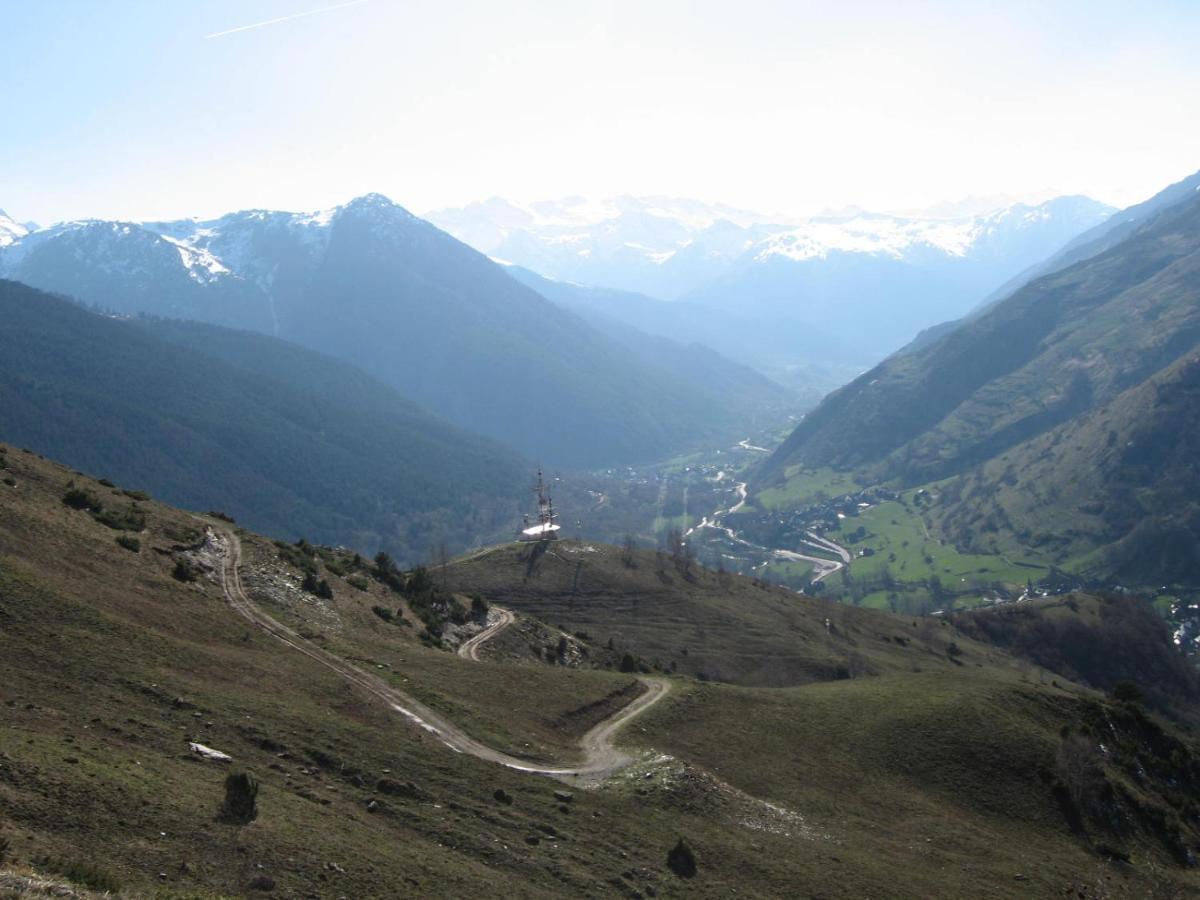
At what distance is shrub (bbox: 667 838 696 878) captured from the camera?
3950cm

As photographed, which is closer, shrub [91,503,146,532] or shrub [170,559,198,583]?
shrub [170,559,198,583]

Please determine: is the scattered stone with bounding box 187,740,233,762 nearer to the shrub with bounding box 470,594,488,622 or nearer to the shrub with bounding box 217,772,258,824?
the shrub with bounding box 217,772,258,824

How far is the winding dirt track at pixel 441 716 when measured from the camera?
47.8 meters

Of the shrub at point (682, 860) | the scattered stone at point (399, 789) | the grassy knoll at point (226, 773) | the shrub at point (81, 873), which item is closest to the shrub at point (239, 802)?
the grassy knoll at point (226, 773)

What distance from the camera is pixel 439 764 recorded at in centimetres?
4269

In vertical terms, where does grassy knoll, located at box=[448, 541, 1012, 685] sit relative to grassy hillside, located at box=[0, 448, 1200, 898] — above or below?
below

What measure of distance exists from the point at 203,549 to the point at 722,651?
66.5 m

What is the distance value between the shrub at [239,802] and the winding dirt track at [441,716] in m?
15.5

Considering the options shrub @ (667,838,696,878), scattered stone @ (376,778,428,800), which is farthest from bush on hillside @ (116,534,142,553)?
shrub @ (667,838,696,878)

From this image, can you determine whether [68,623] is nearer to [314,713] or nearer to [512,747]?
[314,713]

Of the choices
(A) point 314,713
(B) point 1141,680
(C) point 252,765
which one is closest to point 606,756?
(A) point 314,713

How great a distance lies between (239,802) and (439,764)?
12.7m

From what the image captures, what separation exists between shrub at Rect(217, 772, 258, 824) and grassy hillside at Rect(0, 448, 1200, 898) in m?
0.25

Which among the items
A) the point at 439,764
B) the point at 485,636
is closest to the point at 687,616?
the point at 485,636
